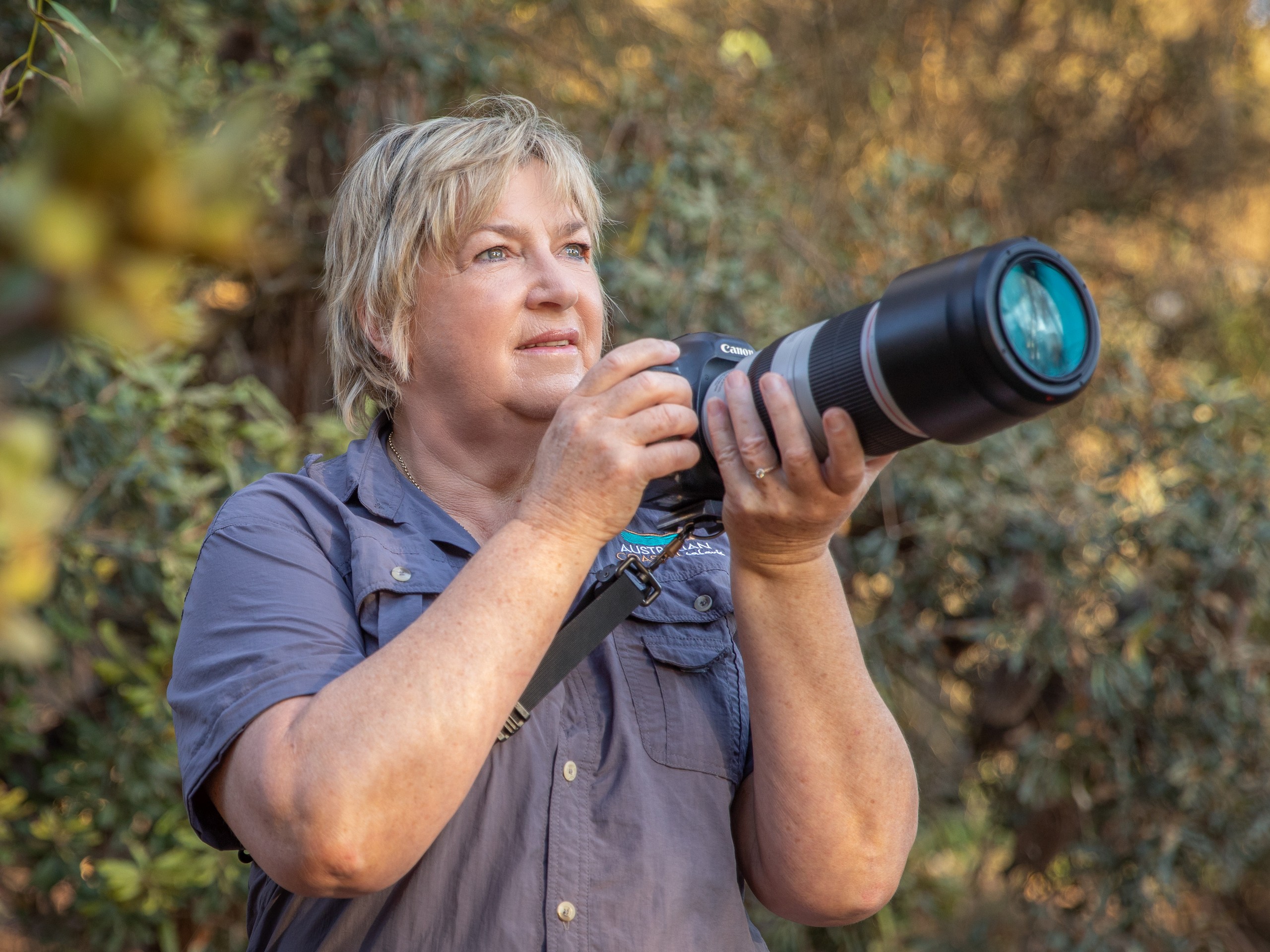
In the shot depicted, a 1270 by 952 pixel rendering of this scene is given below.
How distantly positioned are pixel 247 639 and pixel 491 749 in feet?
0.86

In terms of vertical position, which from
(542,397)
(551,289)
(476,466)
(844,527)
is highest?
(551,289)

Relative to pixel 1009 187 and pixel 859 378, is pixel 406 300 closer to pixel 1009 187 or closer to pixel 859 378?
pixel 859 378

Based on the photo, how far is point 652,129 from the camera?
319cm

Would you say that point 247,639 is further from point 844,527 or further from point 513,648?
point 844,527

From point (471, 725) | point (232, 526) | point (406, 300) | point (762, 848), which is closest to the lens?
point (471, 725)

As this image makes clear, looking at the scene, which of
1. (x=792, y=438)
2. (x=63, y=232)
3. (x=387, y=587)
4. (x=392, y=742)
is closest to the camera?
(x=63, y=232)

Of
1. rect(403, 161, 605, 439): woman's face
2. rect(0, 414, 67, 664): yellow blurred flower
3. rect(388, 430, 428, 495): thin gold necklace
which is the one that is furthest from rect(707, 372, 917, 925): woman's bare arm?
rect(0, 414, 67, 664): yellow blurred flower

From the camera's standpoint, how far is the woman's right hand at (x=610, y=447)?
1.15 m

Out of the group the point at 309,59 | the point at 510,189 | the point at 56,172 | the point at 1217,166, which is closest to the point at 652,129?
the point at 309,59

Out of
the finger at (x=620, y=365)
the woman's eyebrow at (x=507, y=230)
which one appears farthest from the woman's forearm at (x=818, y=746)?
the woman's eyebrow at (x=507, y=230)

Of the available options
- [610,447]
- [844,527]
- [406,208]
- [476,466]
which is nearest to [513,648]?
[610,447]

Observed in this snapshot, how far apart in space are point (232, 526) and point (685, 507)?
1.59 ft

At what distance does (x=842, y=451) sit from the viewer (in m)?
1.11

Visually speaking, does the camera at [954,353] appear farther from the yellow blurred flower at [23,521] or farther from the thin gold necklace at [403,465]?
the yellow blurred flower at [23,521]
